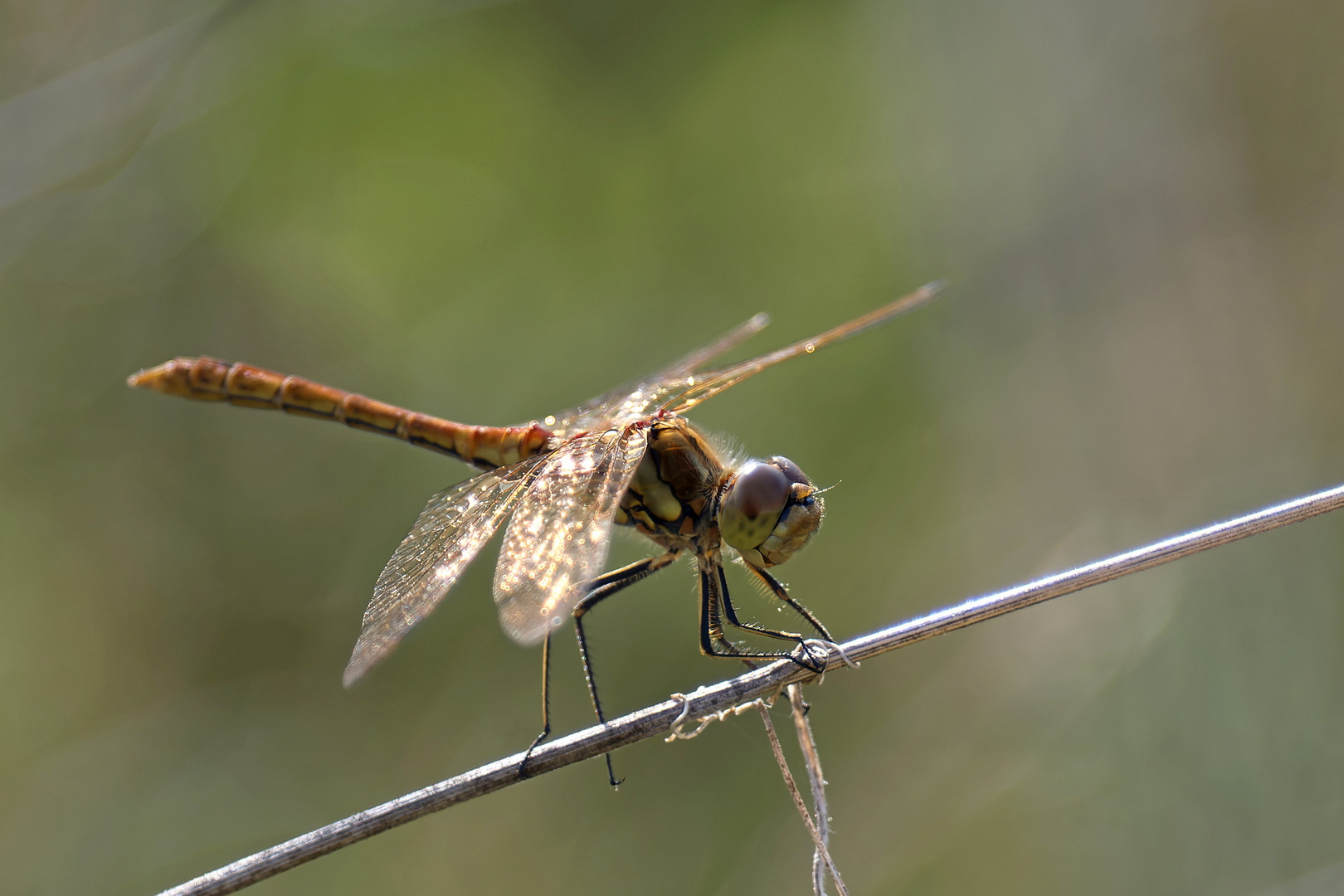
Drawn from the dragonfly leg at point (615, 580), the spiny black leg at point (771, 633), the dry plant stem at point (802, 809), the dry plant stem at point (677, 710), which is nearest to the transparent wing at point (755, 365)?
the dragonfly leg at point (615, 580)

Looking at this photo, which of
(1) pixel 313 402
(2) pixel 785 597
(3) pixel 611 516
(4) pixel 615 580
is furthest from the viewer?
(1) pixel 313 402

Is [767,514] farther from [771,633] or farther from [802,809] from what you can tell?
[802,809]

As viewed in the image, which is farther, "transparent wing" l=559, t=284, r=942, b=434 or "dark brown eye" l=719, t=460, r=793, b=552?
"transparent wing" l=559, t=284, r=942, b=434

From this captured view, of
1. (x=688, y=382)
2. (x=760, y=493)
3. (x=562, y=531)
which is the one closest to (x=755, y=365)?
(x=688, y=382)

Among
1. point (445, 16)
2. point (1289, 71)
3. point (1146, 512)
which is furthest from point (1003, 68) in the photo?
point (445, 16)

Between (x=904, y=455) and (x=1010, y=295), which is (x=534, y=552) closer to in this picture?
(x=904, y=455)

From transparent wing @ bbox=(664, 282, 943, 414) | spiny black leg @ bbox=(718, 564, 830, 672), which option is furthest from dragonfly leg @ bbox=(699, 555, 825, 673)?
transparent wing @ bbox=(664, 282, 943, 414)

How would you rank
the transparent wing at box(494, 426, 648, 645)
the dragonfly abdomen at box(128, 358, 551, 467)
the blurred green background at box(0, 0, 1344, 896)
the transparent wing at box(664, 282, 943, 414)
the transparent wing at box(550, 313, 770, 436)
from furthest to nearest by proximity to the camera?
the blurred green background at box(0, 0, 1344, 896)
the dragonfly abdomen at box(128, 358, 551, 467)
the transparent wing at box(550, 313, 770, 436)
the transparent wing at box(664, 282, 943, 414)
the transparent wing at box(494, 426, 648, 645)

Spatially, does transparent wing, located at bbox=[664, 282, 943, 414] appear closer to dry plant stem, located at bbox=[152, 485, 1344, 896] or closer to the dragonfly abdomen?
the dragonfly abdomen
